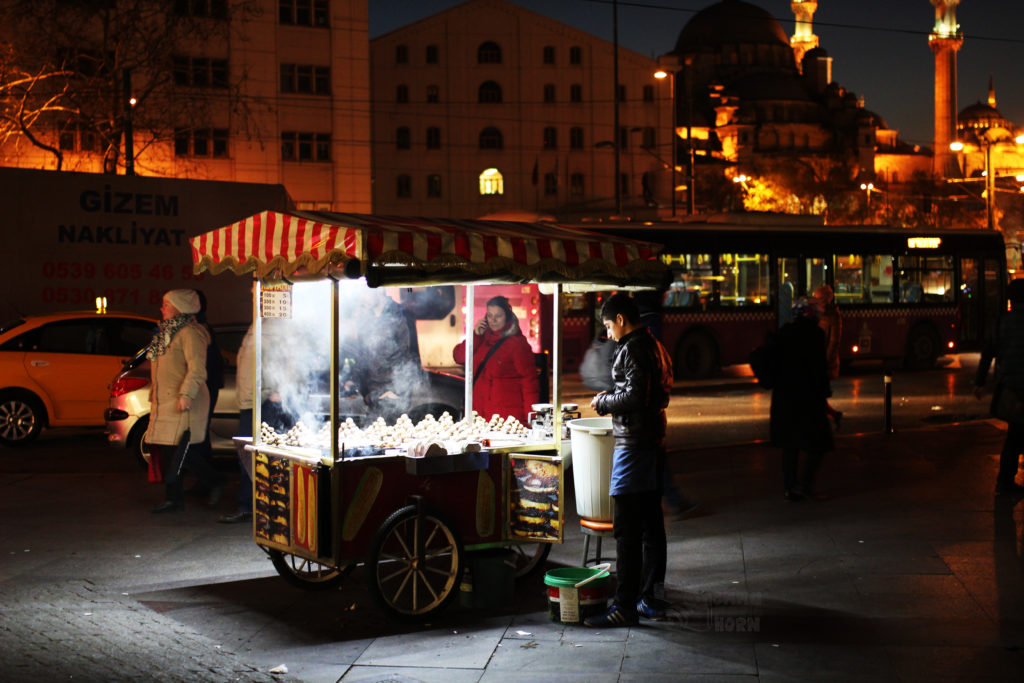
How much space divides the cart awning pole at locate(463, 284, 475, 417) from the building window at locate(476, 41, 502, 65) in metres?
57.7

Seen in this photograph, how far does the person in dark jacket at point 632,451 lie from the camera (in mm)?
6551

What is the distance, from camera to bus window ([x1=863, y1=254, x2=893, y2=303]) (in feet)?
82.8

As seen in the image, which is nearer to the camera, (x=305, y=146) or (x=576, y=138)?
(x=305, y=146)

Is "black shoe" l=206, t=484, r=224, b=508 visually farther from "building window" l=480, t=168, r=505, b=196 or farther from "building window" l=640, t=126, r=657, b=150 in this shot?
"building window" l=640, t=126, r=657, b=150

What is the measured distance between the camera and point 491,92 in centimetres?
6456

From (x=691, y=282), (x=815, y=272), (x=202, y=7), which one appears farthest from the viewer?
(x=202, y=7)

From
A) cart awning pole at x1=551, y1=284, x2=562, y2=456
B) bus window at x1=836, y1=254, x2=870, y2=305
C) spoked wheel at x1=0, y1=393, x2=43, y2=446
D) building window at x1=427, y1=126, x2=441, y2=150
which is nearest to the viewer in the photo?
cart awning pole at x1=551, y1=284, x2=562, y2=456

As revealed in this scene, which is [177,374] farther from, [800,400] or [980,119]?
[980,119]

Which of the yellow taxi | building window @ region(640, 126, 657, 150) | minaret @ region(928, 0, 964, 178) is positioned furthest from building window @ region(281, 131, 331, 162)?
minaret @ region(928, 0, 964, 178)

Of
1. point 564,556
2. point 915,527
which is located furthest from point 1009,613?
point 564,556

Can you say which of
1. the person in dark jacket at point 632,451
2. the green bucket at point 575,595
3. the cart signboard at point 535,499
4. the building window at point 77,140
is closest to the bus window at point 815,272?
the cart signboard at point 535,499

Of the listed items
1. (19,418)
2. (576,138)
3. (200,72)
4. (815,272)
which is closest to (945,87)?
(576,138)

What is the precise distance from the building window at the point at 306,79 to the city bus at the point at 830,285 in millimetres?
24173

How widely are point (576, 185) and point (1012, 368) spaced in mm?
57801
